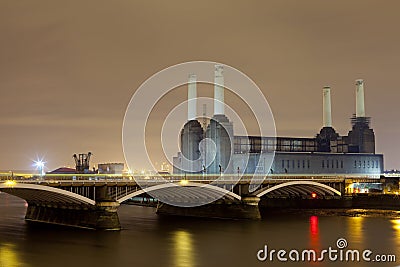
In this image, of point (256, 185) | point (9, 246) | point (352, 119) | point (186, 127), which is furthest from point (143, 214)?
point (352, 119)

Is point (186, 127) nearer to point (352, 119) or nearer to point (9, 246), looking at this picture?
point (352, 119)

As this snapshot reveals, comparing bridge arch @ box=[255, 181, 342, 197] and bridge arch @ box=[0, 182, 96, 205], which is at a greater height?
bridge arch @ box=[255, 181, 342, 197]

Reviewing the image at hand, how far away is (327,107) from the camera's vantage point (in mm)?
128750

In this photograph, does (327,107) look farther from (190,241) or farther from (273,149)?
(190,241)

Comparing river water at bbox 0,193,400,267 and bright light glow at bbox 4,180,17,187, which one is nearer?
river water at bbox 0,193,400,267

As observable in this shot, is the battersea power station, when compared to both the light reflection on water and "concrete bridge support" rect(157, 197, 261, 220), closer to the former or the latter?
"concrete bridge support" rect(157, 197, 261, 220)

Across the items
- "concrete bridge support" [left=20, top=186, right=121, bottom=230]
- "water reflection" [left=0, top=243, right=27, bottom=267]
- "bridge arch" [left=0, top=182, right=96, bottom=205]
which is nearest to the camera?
"water reflection" [left=0, top=243, right=27, bottom=267]

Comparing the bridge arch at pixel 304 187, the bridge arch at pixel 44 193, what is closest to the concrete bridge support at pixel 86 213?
the bridge arch at pixel 44 193

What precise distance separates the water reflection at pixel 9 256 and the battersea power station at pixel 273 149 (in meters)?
66.0

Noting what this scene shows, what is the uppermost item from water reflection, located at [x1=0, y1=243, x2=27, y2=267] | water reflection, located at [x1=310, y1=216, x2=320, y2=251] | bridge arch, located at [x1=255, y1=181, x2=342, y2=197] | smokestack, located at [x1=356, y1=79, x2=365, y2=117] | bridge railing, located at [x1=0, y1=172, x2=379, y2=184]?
smokestack, located at [x1=356, y1=79, x2=365, y2=117]

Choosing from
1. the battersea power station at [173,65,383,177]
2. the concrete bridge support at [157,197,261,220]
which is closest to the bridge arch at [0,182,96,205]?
the concrete bridge support at [157,197,261,220]

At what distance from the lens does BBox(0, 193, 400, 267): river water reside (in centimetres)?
4066

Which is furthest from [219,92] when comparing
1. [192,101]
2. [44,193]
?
[44,193]

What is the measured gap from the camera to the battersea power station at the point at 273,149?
111250 mm
